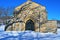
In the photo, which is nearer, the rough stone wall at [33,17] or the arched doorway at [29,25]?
the rough stone wall at [33,17]

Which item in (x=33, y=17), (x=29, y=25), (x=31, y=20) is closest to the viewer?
(x=33, y=17)

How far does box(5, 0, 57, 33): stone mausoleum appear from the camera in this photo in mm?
8541

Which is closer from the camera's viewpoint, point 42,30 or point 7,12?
point 42,30

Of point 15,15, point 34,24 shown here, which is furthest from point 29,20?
point 15,15

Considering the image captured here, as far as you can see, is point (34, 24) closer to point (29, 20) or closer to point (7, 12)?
point (29, 20)

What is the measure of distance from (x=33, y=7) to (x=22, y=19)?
3.54 ft

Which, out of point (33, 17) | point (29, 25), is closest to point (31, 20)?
point (33, 17)

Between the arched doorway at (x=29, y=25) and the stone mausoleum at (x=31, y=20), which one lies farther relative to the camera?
the arched doorway at (x=29, y=25)

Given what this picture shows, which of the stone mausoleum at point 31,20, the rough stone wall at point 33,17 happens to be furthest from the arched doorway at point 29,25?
the rough stone wall at point 33,17

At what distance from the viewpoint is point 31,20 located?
881 cm

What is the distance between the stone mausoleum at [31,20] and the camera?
8.54 metres

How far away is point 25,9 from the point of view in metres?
9.01

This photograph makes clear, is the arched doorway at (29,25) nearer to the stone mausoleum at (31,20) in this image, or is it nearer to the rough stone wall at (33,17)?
the stone mausoleum at (31,20)

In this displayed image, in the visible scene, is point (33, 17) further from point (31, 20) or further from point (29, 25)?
point (29, 25)
